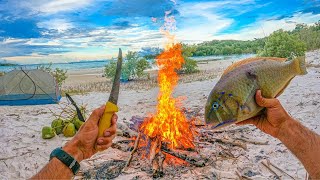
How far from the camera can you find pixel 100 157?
16.5 ft

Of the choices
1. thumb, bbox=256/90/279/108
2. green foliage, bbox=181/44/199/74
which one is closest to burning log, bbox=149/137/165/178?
thumb, bbox=256/90/279/108

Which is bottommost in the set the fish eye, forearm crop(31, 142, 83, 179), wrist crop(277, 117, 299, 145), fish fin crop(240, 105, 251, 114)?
forearm crop(31, 142, 83, 179)

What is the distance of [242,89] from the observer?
1399 mm

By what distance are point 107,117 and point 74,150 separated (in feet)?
0.98

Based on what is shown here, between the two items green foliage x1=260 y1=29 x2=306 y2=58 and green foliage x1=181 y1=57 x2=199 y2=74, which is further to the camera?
green foliage x1=181 y1=57 x2=199 y2=74

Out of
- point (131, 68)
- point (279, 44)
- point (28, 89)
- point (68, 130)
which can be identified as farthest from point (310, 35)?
point (68, 130)

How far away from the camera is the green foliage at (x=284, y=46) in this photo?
15156mm

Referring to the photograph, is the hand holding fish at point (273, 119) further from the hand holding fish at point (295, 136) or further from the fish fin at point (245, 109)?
the fish fin at point (245, 109)

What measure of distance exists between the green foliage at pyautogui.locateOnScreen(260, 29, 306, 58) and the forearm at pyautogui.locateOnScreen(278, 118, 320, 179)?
47.4 ft

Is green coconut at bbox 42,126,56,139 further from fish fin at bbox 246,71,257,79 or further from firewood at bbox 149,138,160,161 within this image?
fish fin at bbox 246,71,257,79

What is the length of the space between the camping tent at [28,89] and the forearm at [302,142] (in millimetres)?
9613

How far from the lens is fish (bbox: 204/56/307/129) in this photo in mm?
1388

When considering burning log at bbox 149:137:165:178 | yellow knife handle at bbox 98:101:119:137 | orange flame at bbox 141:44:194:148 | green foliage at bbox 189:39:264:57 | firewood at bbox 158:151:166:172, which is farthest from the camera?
green foliage at bbox 189:39:264:57

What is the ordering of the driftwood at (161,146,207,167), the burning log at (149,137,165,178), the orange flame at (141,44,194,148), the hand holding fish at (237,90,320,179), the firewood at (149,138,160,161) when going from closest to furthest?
the hand holding fish at (237,90,320,179) → the burning log at (149,137,165,178) → the driftwood at (161,146,207,167) → the firewood at (149,138,160,161) → the orange flame at (141,44,194,148)
